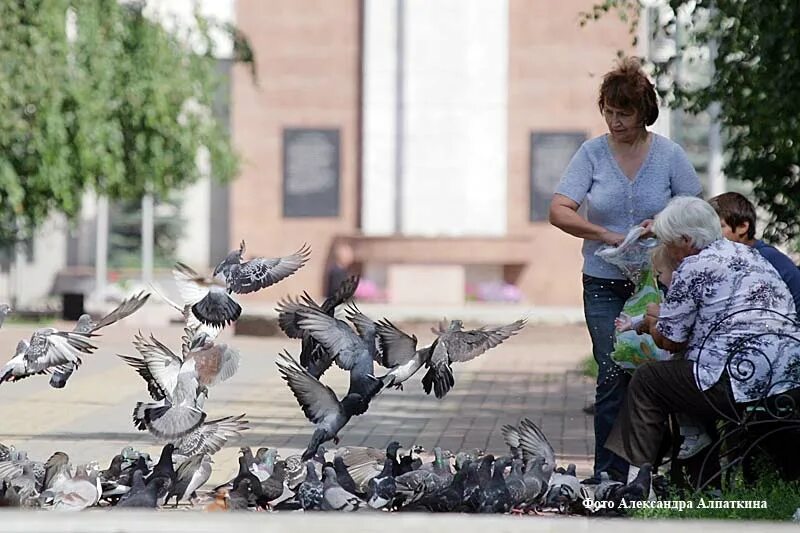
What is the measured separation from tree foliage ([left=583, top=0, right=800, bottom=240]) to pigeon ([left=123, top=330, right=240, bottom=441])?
4.49 metres

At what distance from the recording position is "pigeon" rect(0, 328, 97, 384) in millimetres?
6996

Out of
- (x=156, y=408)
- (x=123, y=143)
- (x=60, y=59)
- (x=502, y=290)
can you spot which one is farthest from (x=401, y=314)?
(x=156, y=408)

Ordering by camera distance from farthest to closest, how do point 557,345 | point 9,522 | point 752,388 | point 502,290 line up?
point 502,290, point 557,345, point 752,388, point 9,522

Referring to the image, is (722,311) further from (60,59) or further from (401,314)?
(401,314)

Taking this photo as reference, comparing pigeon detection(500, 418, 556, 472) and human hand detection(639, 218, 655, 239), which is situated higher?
Answer: human hand detection(639, 218, 655, 239)

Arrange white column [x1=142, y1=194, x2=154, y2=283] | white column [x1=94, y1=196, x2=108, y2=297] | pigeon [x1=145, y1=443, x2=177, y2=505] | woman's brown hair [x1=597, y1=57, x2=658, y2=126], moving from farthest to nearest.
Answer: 1. white column [x1=142, y1=194, x2=154, y2=283]
2. white column [x1=94, y1=196, x2=108, y2=297]
3. woman's brown hair [x1=597, y1=57, x2=658, y2=126]
4. pigeon [x1=145, y1=443, x2=177, y2=505]

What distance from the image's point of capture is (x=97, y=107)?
22.5m

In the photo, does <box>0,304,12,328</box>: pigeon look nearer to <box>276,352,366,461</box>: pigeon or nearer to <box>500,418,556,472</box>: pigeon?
<box>276,352,366,461</box>: pigeon

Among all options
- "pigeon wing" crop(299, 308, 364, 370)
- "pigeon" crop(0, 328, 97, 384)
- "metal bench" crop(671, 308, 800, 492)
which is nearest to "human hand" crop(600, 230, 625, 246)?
"metal bench" crop(671, 308, 800, 492)

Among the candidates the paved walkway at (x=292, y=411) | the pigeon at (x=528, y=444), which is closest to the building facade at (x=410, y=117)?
the paved walkway at (x=292, y=411)

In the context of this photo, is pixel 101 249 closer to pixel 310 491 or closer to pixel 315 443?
pixel 315 443

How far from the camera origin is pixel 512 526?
14.1 ft

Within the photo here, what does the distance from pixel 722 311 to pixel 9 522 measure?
326 cm

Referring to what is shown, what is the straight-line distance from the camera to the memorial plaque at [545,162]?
30.7m
